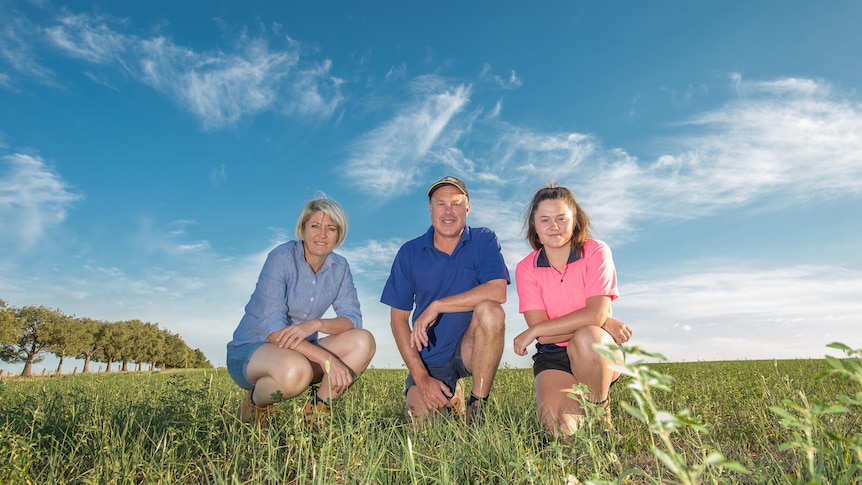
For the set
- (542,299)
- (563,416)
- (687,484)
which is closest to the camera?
(687,484)

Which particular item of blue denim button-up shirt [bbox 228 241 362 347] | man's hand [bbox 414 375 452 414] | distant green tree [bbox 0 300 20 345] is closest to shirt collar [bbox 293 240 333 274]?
blue denim button-up shirt [bbox 228 241 362 347]

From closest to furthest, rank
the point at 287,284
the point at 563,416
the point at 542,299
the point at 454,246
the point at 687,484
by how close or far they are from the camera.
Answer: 1. the point at 687,484
2. the point at 563,416
3. the point at 542,299
4. the point at 287,284
5. the point at 454,246

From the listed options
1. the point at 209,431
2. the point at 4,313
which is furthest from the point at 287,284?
the point at 4,313

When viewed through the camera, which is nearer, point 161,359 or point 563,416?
point 563,416

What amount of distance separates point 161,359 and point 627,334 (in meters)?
66.6

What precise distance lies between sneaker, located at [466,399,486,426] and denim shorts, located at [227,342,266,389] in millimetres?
2058

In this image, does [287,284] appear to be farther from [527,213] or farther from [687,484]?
[687,484]

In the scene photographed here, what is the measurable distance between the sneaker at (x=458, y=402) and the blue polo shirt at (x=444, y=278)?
1.10 ft

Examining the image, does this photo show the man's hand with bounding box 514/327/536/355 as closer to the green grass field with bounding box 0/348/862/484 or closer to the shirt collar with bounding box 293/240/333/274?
the green grass field with bounding box 0/348/862/484

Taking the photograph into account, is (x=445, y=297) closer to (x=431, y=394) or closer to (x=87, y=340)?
(x=431, y=394)

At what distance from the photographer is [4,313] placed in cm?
4728

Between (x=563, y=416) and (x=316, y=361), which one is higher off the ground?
(x=316, y=361)

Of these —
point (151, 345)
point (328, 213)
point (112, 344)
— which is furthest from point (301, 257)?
point (151, 345)

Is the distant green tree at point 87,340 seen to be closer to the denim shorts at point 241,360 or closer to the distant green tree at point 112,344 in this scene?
the distant green tree at point 112,344
